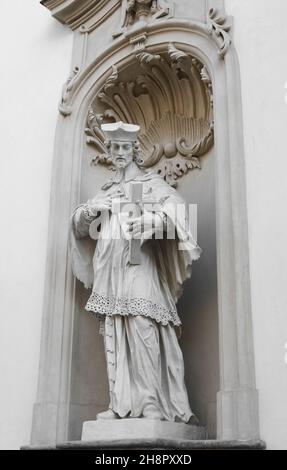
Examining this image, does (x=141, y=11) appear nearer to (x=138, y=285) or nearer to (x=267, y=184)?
(x=267, y=184)

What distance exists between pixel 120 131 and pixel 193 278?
0.96 meters

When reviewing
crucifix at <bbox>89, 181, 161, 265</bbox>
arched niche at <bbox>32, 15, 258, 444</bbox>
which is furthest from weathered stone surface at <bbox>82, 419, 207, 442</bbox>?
crucifix at <bbox>89, 181, 161, 265</bbox>

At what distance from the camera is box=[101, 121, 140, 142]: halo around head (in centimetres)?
358

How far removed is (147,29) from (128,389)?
228cm

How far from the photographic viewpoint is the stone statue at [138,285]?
3121 mm

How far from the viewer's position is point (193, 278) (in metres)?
3.68

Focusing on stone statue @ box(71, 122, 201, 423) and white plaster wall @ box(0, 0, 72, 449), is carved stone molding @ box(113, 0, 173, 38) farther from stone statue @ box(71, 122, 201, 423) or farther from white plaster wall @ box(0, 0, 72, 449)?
→ stone statue @ box(71, 122, 201, 423)

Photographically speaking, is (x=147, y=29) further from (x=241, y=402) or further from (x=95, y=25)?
(x=241, y=402)

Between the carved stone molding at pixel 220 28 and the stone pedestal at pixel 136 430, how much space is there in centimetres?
203

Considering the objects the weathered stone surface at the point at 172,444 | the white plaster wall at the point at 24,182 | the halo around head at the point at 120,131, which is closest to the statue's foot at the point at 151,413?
the weathered stone surface at the point at 172,444

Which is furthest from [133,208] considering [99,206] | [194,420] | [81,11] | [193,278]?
[81,11]

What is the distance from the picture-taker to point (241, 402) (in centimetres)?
281

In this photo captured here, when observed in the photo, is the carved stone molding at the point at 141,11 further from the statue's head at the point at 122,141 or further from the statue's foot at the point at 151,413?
the statue's foot at the point at 151,413

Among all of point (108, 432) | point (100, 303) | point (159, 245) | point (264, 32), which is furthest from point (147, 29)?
point (108, 432)
